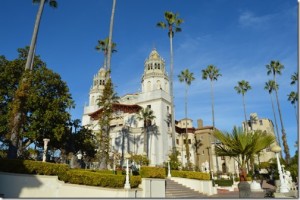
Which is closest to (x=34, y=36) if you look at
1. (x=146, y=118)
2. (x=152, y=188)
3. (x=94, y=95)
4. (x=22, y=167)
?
(x=22, y=167)

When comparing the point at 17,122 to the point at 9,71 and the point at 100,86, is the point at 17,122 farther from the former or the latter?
the point at 100,86

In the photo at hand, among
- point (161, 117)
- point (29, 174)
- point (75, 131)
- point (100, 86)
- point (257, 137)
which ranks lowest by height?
point (29, 174)

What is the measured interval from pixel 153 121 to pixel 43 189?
3693 centimetres

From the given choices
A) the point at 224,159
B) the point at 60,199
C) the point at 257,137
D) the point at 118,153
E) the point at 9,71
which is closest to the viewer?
the point at 60,199

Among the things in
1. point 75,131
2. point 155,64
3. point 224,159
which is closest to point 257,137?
point 75,131

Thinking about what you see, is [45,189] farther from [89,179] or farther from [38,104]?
[38,104]

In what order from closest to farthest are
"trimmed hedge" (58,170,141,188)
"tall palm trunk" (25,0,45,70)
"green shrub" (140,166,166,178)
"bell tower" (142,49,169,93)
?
"trimmed hedge" (58,170,141,188), "green shrub" (140,166,166,178), "tall palm trunk" (25,0,45,70), "bell tower" (142,49,169,93)

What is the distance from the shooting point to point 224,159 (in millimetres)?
60438

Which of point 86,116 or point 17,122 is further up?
point 86,116

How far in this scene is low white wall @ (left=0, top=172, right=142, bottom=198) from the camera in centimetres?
1319

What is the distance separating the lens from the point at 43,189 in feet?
44.6

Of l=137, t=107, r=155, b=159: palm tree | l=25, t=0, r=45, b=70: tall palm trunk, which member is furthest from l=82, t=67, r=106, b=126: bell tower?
l=25, t=0, r=45, b=70: tall palm trunk

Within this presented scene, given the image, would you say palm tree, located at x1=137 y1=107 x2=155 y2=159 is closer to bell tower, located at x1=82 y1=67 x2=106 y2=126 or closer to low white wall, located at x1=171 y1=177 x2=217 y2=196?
bell tower, located at x1=82 y1=67 x2=106 y2=126

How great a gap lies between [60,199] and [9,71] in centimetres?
1832
